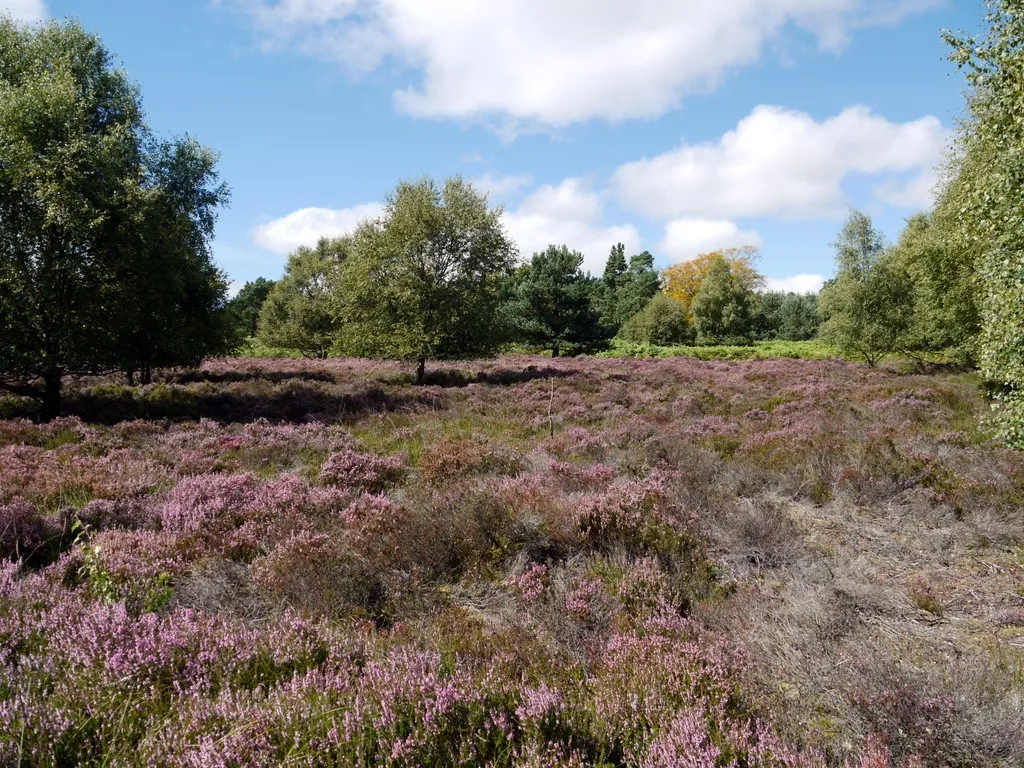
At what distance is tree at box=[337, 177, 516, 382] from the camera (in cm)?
2169

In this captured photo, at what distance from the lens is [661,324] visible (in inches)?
2180

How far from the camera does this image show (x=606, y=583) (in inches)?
202

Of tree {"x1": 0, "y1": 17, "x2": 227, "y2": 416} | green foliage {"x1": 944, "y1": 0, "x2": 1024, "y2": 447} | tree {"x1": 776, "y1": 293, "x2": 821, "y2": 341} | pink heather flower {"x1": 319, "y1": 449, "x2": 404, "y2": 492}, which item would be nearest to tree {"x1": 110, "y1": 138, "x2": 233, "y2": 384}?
tree {"x1": 0, "y1": 17, "x2": 227, "y2": 416}

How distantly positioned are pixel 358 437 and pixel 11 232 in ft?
30.0

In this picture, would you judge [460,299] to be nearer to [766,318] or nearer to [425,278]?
[425,278]

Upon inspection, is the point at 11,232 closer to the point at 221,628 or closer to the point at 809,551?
the point at 221,628

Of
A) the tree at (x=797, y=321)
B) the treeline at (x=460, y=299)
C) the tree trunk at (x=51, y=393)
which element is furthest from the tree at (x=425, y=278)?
the tree at (x=797, y=321)

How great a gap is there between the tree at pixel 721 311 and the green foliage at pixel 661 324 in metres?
1.90

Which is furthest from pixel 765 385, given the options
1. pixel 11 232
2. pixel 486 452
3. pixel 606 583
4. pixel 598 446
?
pixel 11 232

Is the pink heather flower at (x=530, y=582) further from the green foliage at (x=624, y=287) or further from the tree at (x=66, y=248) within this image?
the green foliage at (x=624, y=287)

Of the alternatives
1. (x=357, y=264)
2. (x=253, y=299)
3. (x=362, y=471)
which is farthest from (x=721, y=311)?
(x=253, y=299)

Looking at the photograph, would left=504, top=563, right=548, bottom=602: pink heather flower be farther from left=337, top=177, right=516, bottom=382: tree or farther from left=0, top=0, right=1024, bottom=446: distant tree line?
left=337, top=177, right=516, bottom=382: tree

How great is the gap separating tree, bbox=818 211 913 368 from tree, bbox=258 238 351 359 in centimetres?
2982

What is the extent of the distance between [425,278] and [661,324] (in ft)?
125
